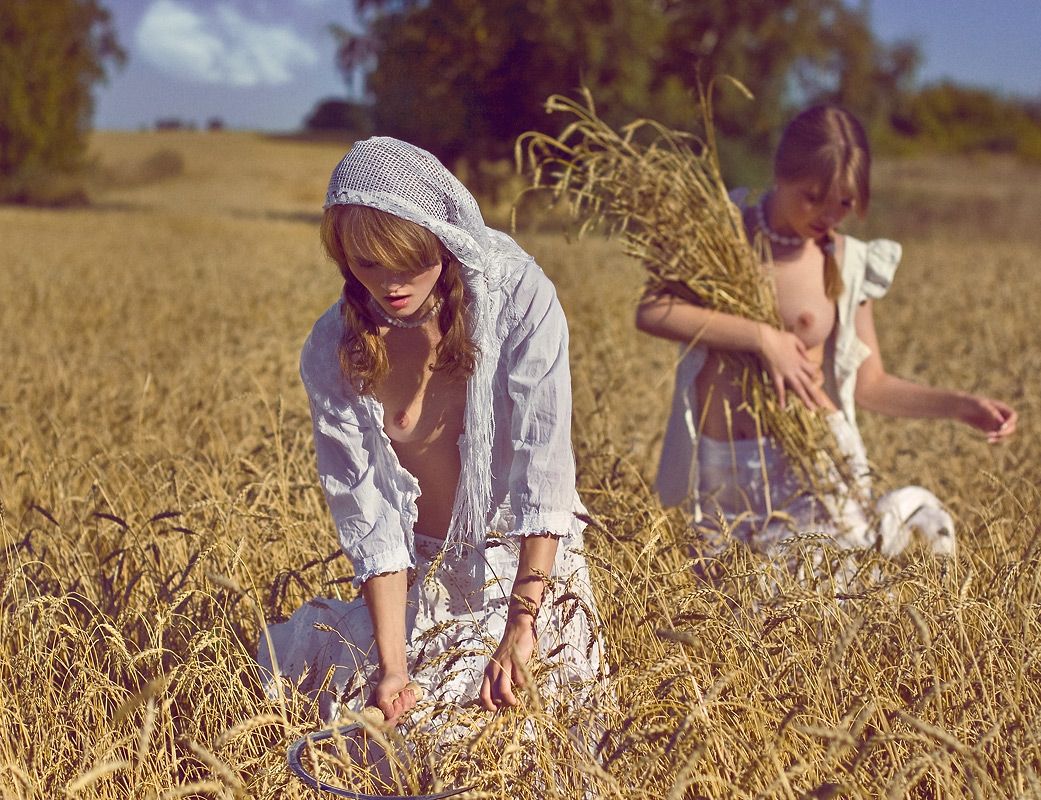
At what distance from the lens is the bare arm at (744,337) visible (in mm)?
2660

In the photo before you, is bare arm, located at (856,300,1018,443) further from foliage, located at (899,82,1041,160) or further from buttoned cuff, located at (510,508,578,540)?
foliage, located at (899,82,1041,160)

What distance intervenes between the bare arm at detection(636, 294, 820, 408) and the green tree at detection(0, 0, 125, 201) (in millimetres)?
25335

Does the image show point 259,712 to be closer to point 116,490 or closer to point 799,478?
point 116,490

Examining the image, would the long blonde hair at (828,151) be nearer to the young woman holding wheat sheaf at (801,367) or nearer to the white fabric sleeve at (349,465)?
the young woman holding wheat sheaf at (801,367)

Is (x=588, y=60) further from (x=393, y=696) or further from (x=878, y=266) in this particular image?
(x=393, y=696)

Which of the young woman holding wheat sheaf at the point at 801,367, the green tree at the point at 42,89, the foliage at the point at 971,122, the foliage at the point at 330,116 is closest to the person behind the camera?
the young woman holding wheat sheaf at the point at 801,367

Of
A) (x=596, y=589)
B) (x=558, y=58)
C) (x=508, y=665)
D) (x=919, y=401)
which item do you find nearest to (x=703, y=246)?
(x=919, y=401)

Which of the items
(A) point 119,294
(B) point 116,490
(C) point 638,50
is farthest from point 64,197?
(B) point 116,490

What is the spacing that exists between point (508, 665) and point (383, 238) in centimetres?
69

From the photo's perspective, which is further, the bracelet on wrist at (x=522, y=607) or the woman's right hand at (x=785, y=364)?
the woman's right hand at (x=785, y=364)

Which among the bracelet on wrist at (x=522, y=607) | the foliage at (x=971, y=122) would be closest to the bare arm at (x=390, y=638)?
the bracelet on wrist at (x=522, y=607)

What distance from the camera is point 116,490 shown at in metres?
2.98

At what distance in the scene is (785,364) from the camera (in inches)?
105

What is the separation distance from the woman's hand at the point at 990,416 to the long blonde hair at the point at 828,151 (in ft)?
1.76
